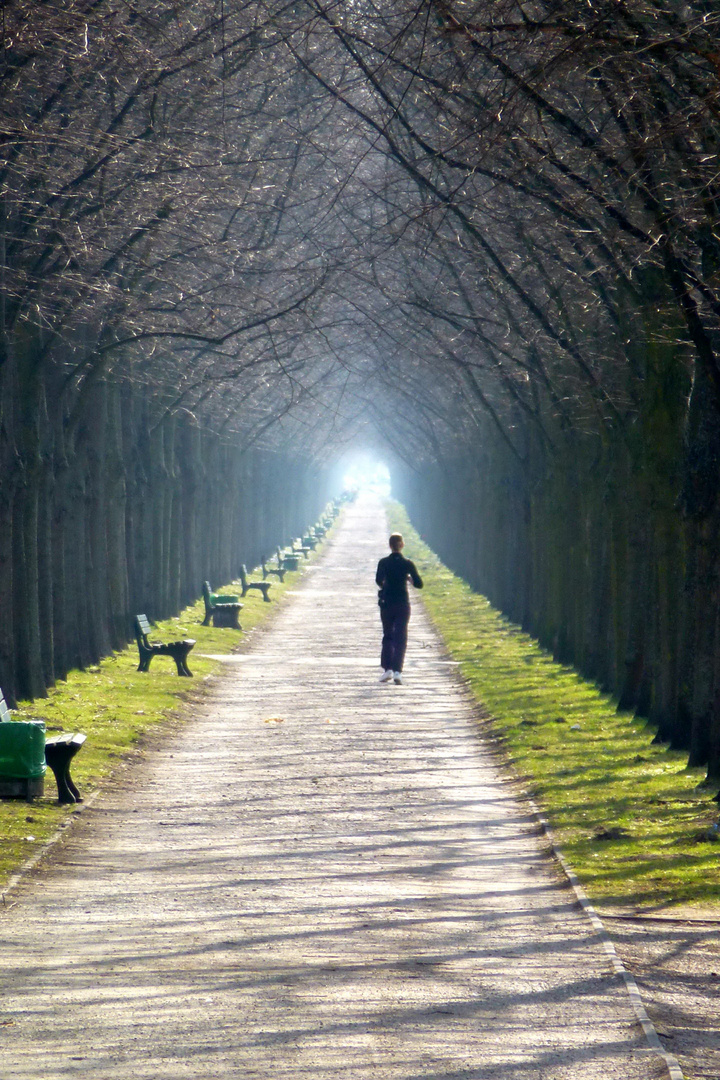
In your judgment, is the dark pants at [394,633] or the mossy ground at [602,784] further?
the dark pants at [394,633]

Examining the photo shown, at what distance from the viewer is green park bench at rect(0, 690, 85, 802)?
11859 mm

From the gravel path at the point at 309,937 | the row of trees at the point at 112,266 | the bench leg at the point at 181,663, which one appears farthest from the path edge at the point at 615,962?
the bench leg at the point at 181,663

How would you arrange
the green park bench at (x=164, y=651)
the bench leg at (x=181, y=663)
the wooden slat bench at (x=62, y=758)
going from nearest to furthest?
the wooden slat bench at (x=62, y=758) → the green park bench at (x=164, y=651) → the bench leg at (x=181, y=663)

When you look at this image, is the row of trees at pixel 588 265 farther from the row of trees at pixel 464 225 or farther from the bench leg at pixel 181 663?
the bench leg at pixel 181 663

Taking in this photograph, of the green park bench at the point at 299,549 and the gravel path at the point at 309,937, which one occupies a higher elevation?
the gravel path at the point at 309,937

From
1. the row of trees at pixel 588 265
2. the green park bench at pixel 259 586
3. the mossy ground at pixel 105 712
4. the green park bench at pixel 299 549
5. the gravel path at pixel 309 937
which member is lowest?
the green park bench at pixel 299 549

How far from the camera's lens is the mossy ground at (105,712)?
1112 cm

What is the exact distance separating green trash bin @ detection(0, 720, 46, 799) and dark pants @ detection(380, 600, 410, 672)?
9.09 m

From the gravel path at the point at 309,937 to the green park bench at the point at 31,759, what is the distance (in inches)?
17.3

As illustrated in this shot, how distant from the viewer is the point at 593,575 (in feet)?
69.5

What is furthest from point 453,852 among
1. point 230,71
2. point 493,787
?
point 230,71

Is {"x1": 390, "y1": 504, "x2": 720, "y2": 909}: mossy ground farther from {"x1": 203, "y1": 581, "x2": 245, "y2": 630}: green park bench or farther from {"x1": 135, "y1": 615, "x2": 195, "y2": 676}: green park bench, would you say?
{"x1": 203, "y1": 581, "x2": 245, "y2": 630}: green park bench

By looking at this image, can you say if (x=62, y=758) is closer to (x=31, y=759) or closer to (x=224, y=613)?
(x=31, y=759)

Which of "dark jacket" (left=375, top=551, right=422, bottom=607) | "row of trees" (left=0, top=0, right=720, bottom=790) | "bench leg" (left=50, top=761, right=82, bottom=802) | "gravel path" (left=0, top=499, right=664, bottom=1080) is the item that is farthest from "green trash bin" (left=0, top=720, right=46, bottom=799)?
"dark jacket" (left=375, top=551, right=422, bottom=607)
